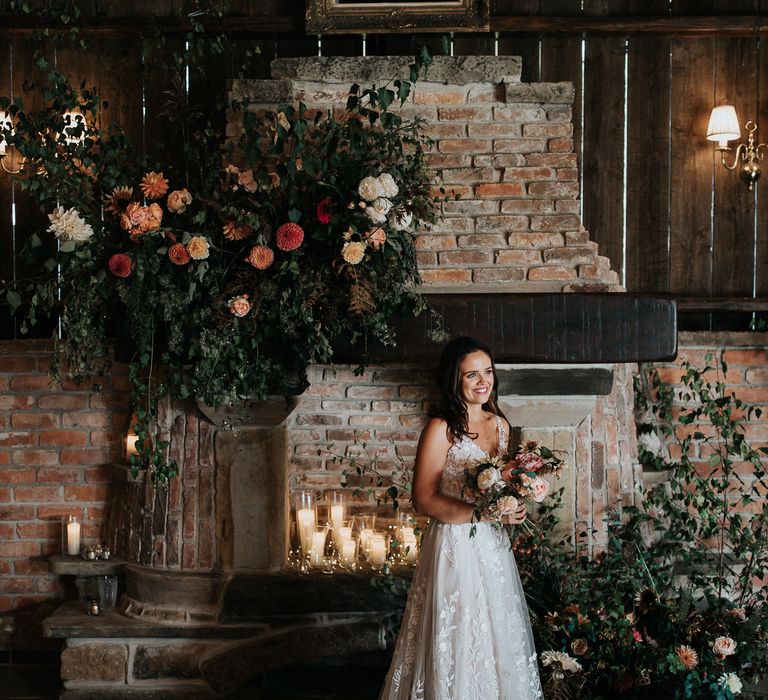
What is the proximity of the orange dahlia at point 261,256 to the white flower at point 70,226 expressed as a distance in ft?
2.27

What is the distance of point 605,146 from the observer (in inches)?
193

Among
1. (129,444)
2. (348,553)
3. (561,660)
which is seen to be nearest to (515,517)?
(561,660)

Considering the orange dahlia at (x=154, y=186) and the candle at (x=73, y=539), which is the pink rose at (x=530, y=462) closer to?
the orange dahlia at (x=154, y=186)

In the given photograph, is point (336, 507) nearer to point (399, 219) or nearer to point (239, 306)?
point (239, 306)

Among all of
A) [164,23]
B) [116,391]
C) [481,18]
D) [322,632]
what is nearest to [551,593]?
[322,632]

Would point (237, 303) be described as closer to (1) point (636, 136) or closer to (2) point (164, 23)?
(2) point (164, 23)

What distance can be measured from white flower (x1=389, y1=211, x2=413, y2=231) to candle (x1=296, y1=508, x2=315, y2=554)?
158 cm

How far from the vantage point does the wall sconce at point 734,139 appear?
4723mm

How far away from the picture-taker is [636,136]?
4.89m

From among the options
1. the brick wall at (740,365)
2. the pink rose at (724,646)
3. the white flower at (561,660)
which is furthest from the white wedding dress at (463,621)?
the brick wall at (740,365)

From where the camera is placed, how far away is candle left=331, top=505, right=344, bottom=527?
412 centimetres

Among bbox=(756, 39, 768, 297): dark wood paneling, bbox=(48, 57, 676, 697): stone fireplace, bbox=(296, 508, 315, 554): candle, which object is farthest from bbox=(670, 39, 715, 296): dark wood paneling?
bbox=(296, 508, 315, 554): candle

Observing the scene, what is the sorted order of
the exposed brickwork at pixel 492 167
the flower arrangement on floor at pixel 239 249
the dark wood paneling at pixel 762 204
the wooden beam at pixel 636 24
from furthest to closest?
the dark wood paneling at pixel 762 204 → the wooden beam at pixel 636 24 → the exposed brickwork at pixel 492 167 → the flower arrangement on floor at pixel 239 249

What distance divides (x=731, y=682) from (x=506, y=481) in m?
1.38
